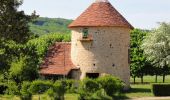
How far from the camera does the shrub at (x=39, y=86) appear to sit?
132 ft

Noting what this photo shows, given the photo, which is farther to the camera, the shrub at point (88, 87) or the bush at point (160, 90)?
the bush at point (160, 90)

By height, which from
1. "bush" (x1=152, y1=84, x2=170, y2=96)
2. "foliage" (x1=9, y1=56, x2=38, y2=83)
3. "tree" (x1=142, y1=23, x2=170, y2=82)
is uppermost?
"tree" (x1=142, y1=23, x2=170, y2=82)

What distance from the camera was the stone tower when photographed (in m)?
52.3

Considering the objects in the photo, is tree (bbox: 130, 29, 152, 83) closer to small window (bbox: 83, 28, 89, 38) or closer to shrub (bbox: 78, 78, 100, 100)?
small window (bbox: 83, 28, 89, 38)

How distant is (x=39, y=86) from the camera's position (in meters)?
41.4

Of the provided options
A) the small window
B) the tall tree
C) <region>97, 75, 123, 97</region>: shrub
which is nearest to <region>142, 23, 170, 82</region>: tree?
the small window

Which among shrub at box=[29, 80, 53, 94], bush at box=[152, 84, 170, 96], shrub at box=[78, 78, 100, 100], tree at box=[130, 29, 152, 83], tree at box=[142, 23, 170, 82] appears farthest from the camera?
tree at box=[130, 29, 152, 83]

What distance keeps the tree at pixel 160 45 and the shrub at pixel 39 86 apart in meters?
21.7

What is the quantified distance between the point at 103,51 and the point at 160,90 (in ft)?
24.0

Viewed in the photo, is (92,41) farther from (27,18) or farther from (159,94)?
(27,18)

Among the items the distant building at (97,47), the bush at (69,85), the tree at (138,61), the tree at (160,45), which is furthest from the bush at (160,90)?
the tree at (138,61)

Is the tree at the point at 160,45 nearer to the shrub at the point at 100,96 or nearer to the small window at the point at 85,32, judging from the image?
the small window at the point at 85,32

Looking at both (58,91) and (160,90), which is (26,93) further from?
(160,90)

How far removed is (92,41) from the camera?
52438 mm
